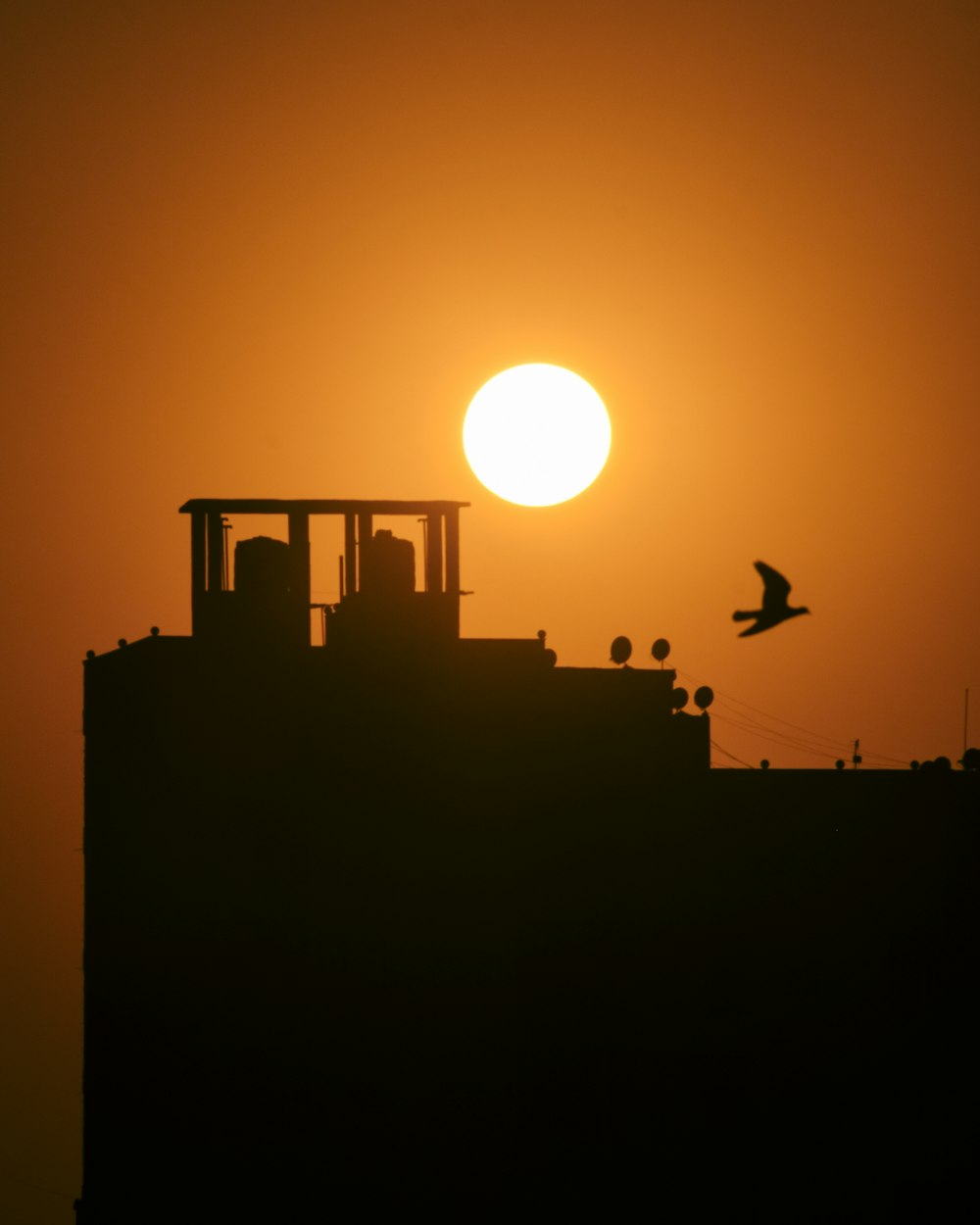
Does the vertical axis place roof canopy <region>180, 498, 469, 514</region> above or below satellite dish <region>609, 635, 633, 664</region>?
above

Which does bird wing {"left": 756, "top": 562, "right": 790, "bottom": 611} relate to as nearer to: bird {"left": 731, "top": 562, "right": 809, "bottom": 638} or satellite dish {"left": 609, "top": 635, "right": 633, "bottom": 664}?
bird {"left": 731, "top": 562, "right": 809, "bottom": 638}

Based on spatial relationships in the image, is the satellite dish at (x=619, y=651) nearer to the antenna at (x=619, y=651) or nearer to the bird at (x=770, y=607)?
the antenna at (x=619, y=651)

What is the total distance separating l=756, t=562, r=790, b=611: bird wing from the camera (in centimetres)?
1978

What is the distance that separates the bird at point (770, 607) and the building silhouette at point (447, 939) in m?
22.0

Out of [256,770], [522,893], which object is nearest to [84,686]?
[256,770]

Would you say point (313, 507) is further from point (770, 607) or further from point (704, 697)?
point (770, 607)

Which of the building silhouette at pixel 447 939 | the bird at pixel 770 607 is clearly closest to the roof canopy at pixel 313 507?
the building silhouette at pixel 447 939

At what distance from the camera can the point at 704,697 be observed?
43.9m

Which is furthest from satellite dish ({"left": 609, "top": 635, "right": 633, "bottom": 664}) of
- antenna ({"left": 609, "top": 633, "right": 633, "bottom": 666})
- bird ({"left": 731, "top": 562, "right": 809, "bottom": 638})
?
bird ({"left": 731, "top": 562, "right": 809, "bottom": 638})

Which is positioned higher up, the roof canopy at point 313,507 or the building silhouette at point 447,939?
the roof canopy at point 313,507

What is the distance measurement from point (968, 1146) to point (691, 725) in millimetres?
12368

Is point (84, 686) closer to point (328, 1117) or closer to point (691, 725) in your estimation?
point (328, 1117)

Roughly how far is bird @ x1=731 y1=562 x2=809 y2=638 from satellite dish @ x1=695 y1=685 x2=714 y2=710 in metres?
23.4

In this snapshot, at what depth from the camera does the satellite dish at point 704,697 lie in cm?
4384
